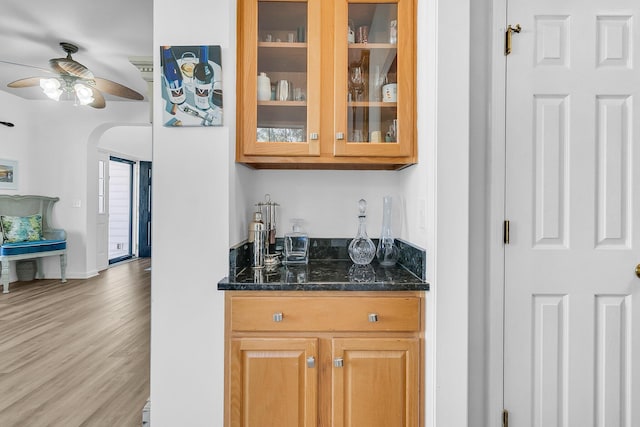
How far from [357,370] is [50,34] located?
399 centimetres

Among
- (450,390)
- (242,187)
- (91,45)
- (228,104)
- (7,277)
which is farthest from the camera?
(7,277)

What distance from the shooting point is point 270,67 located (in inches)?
65.4

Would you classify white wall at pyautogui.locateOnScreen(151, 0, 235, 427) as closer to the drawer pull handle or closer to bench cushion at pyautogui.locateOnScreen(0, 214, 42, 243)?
the drawer pull handle

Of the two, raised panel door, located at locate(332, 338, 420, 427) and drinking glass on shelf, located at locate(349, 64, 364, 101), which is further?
drinking glass on shelf, located at locate(349, 64, 364, 101)

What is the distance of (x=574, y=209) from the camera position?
1486 millimetres

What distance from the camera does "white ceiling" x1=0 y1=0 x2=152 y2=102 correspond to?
9.54ft

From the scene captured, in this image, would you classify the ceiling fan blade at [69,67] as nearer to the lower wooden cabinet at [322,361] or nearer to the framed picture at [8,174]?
the framed picture at [8,174]

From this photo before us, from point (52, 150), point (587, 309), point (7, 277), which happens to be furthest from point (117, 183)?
point (587, 309)

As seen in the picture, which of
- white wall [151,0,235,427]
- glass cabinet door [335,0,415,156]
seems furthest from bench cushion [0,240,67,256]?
glass cabinet door [335,0,415,156]

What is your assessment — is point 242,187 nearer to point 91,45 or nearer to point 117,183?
point 91,45

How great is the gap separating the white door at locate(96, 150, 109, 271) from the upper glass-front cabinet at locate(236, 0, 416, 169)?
546 centimetres

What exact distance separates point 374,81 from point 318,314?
1.06 meters

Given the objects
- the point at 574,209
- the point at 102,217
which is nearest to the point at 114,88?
the point at 102,217

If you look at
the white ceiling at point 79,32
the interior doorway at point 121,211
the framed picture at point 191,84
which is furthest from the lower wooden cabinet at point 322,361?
the interior doorway at point 121,211
